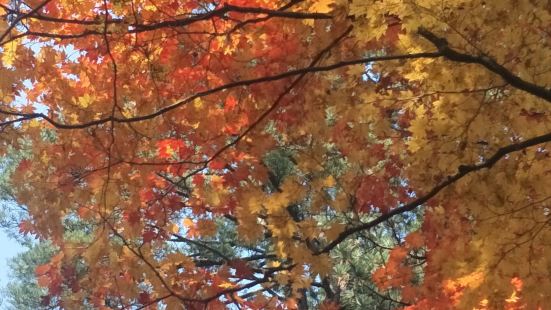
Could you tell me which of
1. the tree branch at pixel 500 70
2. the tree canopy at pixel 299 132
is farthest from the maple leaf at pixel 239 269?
the tree branch at pixel 500 70

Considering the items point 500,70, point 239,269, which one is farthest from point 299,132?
point 500,70

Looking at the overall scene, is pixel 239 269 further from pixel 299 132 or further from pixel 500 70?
pixel 500 70

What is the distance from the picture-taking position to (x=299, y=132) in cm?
465

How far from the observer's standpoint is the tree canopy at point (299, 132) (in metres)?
2.76

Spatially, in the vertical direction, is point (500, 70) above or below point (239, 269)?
below

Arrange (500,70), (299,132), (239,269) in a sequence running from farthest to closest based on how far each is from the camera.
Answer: (239,269), (299,132), (500,70)

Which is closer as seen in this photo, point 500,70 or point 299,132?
point 500,70

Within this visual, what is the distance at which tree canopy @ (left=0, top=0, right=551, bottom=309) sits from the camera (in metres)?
2.76

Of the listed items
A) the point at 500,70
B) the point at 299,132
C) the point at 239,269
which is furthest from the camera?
the point at 239,269

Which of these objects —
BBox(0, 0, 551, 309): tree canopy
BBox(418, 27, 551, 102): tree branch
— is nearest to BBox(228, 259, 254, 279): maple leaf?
BBox(0, 0, 551, 309): tree canopy

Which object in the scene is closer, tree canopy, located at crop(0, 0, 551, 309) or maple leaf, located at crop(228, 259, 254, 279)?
tree canopy, located at crop(0, 0, 551, 309)

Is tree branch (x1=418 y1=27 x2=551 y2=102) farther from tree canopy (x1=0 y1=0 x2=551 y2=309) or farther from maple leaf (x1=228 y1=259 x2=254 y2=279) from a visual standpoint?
maple leaf (x1=228 y1=259 x2=254 y2=279)

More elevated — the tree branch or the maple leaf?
the maple leaf

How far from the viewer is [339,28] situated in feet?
11.8
